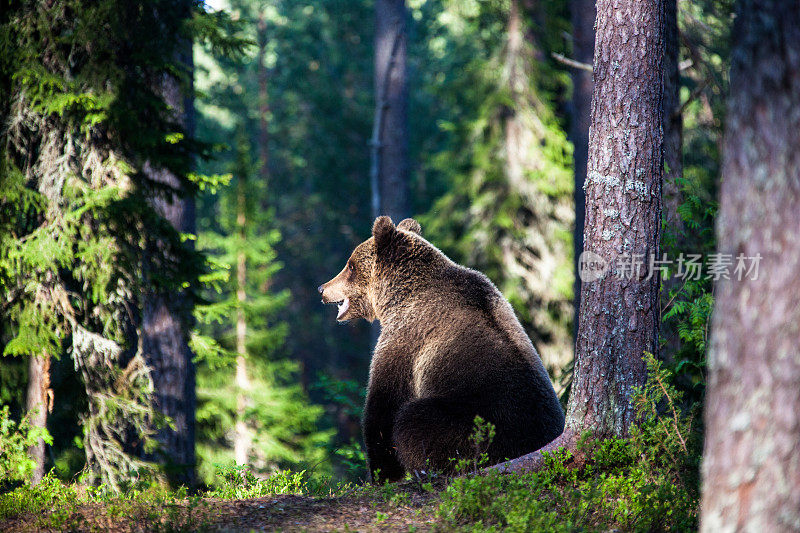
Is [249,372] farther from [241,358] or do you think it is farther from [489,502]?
[489,502]

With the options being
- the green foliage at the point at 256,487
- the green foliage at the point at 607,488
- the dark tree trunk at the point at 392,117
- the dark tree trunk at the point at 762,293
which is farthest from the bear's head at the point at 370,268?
the dark tree trunk at the point at 392,117

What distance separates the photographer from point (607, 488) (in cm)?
505

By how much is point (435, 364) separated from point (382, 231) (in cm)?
162

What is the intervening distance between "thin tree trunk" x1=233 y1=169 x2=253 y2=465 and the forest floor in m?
10.2

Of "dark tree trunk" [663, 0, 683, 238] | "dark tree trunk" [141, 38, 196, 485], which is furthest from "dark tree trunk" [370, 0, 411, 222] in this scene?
"dark tree trunk" [663, 0, 683, 238]

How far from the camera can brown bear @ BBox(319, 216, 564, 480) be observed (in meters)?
5.79

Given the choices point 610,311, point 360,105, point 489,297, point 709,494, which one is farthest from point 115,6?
point 360,105

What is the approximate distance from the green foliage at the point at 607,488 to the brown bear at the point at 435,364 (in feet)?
1.79

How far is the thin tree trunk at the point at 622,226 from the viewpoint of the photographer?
5.47 metres

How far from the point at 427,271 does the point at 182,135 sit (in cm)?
356

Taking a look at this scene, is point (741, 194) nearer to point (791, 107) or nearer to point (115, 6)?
point (791, 107)

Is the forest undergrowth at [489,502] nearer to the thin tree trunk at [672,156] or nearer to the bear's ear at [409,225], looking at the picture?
the thin tree trunk at [672,156]

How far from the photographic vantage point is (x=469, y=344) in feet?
20.3

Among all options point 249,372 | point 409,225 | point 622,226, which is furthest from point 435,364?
point 249,372
